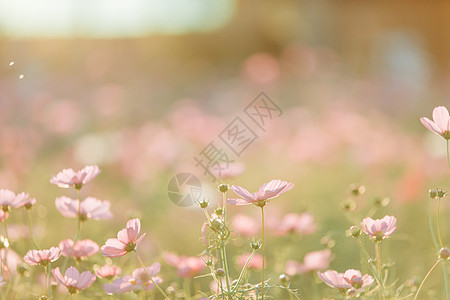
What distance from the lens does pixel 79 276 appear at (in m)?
0.74

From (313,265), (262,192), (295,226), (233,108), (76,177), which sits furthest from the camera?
(233,108)

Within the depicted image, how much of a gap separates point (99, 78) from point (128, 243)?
3661 millimetres

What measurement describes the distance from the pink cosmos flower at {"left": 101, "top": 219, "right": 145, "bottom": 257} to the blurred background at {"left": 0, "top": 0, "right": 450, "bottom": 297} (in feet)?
1.01

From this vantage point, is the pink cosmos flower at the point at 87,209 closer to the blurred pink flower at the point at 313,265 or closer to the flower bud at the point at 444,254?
the blurred pink flower at the point at 313,265

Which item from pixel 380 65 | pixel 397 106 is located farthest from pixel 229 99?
pixel 380 65

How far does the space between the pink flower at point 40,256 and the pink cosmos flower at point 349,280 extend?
0.35 m

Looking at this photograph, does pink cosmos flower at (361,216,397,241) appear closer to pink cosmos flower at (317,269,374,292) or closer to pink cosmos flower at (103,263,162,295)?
pink cosmos flower at (317,269,374,292)

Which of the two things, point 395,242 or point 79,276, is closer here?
point 79,276

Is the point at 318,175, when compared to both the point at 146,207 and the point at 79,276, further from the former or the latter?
the point at 79,276

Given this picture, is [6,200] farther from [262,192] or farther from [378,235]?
[378,235]

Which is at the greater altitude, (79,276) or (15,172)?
(15,172)

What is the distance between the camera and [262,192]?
2.28ft

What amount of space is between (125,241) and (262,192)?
18 cm

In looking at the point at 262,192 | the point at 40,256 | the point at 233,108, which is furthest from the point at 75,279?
→ the point at 233,108
